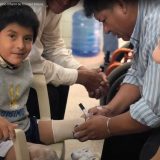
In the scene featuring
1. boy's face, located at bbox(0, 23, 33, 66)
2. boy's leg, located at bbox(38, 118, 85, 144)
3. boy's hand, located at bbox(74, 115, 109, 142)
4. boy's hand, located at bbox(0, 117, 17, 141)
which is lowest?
boy's leg, located at bbox(38, 118, 85, 144)

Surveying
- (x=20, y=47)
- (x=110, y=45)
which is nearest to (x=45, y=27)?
(x=20, y=47)

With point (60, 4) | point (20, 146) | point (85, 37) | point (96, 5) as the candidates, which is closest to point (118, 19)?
point (96, 5)

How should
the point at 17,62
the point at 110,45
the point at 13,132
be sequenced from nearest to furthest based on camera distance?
the point at 13,132
the point at 17,62
the point at 110,45

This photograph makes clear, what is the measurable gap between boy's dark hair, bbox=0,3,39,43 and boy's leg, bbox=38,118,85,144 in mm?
367

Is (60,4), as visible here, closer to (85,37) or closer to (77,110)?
(77,110)

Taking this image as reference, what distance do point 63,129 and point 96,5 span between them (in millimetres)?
476

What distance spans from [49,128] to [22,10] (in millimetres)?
458

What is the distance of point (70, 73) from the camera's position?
157 cm

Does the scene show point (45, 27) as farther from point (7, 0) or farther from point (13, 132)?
point (13, 132)

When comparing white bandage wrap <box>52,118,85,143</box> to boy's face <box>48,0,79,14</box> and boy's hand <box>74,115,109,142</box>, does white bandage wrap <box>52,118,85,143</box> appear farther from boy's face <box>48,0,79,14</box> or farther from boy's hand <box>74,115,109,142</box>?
boy's face <box>48,0,79,14</box>

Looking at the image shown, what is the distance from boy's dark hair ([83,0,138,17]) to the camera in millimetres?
1148

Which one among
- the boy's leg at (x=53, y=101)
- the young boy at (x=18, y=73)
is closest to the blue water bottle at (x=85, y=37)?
the boy's leg at (x=53, y=101)

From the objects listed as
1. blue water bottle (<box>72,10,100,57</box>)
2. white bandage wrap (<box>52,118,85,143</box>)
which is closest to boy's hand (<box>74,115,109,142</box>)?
white bandage wrap (<box>52,118,85,143</box>)

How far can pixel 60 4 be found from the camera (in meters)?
1.38
